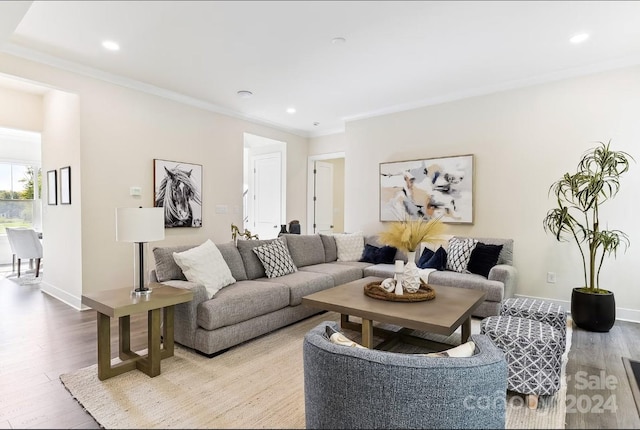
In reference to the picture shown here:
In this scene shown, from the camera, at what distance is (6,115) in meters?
4.32

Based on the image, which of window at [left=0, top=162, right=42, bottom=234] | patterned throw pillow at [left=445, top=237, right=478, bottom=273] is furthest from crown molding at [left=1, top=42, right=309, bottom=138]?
window at [left=0, top=162, right=42, bottom=234]

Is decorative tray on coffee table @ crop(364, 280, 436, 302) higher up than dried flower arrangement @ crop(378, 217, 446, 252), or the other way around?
dried flower arrangement @ crop(378, 217, 446, 252)

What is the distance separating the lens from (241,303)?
2.79 metres

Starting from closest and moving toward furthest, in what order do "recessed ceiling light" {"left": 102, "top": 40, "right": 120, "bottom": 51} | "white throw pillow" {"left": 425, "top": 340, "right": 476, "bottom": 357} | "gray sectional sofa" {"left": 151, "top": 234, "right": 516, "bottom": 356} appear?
"white throw pillow" {"left": 425, "top": 340, "right": 476, "bottom": 357}, "gray sectional sofa" {"left": 151, "top": 234, "right": 516, "bottom": 356}, "recessed ceiling light" {"left": 102, "top": 40, "right": 120, "bottom": 51}

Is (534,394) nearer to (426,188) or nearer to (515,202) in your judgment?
(515,202)

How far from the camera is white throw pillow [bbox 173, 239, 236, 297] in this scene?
2830mm

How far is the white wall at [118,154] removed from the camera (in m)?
3.76

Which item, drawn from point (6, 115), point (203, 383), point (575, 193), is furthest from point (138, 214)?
point (575, 193)

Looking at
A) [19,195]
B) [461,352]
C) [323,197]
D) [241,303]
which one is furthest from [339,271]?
[19,195]

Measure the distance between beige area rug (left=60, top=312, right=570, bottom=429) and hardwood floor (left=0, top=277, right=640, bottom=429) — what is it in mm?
97

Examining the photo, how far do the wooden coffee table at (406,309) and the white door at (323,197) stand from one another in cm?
398

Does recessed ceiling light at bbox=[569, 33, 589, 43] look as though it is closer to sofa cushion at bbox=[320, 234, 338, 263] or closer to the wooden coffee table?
the wooden coffee table

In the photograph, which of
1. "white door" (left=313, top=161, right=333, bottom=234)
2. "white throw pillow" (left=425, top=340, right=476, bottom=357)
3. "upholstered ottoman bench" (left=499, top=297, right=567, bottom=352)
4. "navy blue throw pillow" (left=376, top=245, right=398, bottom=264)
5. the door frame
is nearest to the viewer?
"white throw pillow" (left=425, top=340, right=476, bottom=357)

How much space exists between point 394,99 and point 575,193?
2490 mm
